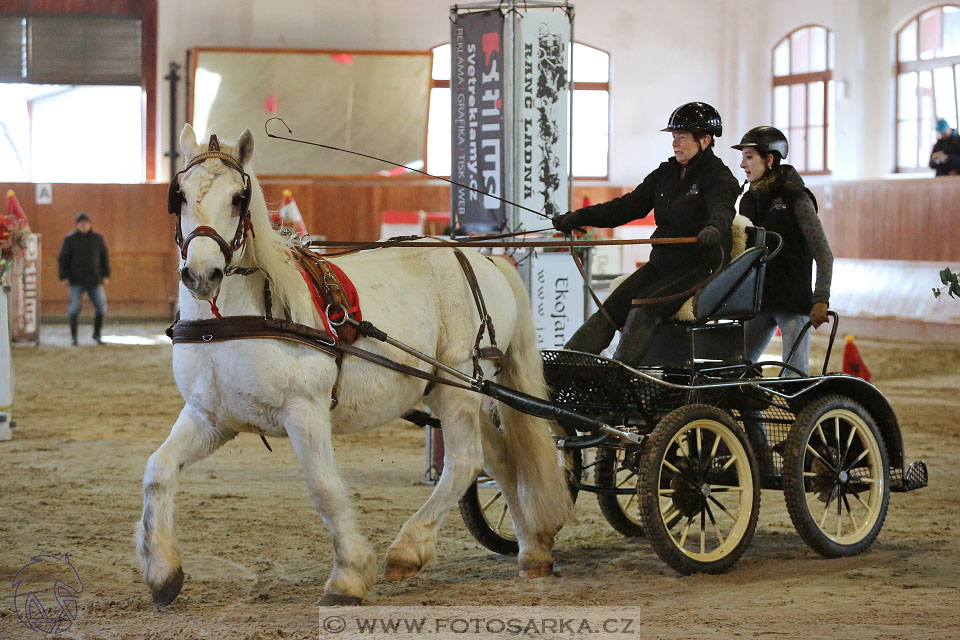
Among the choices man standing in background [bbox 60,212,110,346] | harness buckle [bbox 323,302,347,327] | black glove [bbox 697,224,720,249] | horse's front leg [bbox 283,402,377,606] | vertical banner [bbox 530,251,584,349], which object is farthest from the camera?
man standing in background [bbox 60,212,110,346]

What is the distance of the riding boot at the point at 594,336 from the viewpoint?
5059 mm

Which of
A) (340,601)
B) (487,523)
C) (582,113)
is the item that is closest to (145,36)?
(582,113)

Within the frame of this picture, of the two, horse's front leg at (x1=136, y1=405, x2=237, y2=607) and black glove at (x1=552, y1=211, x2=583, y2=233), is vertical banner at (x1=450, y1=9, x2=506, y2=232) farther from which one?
horse's front leg at (x1=136, y1=405, x2=237, y2=607)

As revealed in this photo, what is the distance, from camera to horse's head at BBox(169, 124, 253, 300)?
3.58m

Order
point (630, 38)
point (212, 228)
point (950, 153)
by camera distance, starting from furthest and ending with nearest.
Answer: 1. point (630, 38)
2. point (950, 153)
3. point (212, 228)

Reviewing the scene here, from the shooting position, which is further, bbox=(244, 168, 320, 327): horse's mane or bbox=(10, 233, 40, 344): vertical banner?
bbox=(10, 233, 40, 344): vertical banner

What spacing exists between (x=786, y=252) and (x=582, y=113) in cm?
1626

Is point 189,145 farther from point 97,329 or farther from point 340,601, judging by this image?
point 97,329

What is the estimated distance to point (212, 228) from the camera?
3643 millimetres

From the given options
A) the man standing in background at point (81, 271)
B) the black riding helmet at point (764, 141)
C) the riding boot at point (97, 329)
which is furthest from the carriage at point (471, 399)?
the man standing in background at point (81, 271)

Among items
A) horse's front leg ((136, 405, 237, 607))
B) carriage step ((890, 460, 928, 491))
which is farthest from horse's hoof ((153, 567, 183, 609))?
carriage step ((890, 460, 928, 491))

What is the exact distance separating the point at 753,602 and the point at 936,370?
9.29m

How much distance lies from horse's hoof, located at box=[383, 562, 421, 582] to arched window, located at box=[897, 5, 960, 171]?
15905mm

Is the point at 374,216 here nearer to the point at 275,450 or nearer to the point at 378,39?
the point at 378,39
